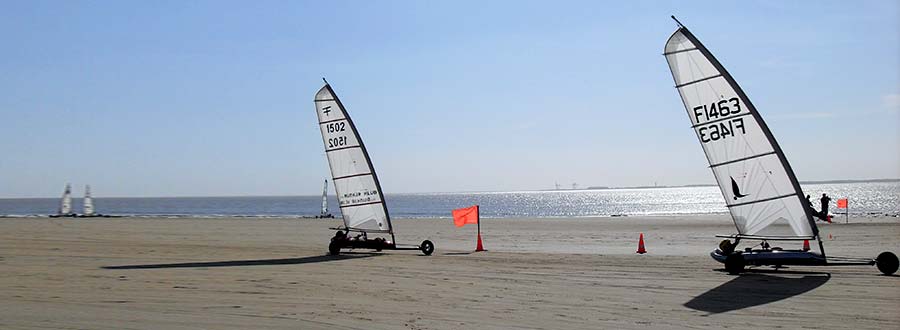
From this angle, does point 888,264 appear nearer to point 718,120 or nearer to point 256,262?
point 718,120

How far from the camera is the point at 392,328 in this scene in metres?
9.64

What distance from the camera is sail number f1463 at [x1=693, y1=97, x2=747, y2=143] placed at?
1557 cm

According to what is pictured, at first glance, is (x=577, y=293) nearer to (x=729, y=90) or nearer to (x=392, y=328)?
(x=392, y=328)

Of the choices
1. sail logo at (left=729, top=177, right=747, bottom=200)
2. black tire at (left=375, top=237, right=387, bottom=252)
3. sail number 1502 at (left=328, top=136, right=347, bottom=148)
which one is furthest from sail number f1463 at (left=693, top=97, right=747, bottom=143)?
sail number 1502 at (left=328, top=136, right=347, bottom=148)

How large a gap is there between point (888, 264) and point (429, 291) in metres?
8.21

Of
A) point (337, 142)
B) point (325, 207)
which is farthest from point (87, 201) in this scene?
point (337, 142)

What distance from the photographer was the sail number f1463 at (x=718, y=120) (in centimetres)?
1557

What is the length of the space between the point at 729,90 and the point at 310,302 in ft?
29.3

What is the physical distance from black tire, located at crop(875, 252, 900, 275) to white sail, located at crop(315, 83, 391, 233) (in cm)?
1208

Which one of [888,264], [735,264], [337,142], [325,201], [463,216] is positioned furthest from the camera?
[325,201]

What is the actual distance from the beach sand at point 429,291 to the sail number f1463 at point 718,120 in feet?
8.82

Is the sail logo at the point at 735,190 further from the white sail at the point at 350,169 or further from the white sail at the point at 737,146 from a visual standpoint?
the white sail at the point at 350,169

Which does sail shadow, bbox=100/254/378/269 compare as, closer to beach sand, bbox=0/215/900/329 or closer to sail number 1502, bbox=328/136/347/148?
beach sand, bbox=0/215/900/329

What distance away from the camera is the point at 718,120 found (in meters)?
15.8
